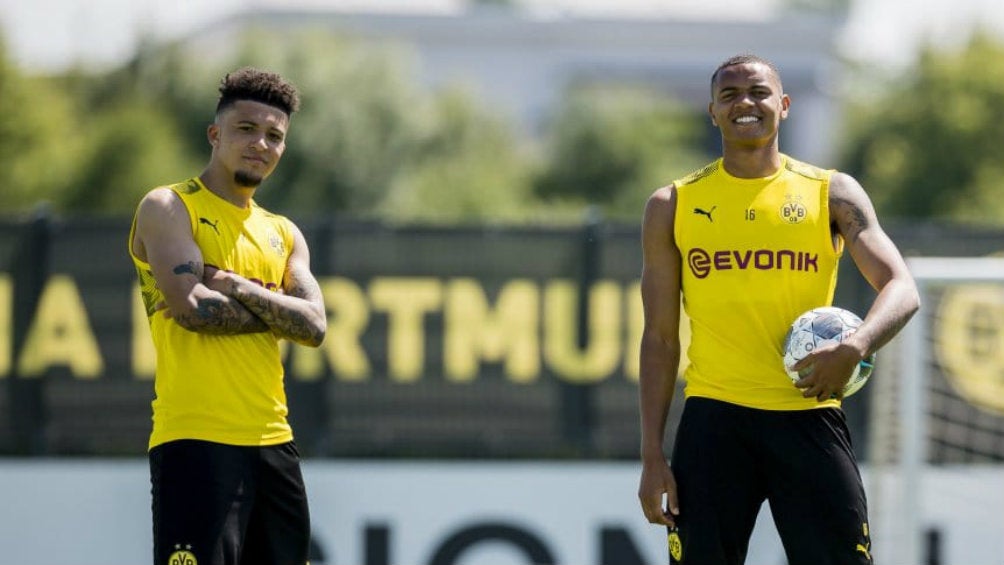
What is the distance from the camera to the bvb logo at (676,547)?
4883 mm

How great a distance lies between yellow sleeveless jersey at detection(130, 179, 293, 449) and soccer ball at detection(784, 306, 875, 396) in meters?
1.70

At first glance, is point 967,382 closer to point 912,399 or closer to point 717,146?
point 912,399

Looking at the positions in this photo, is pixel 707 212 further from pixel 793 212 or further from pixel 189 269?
pixel 189 269

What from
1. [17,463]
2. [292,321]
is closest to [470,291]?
[17,463]

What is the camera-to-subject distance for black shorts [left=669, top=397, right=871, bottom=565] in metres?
4.78

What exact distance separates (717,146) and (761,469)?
4590 centimetres

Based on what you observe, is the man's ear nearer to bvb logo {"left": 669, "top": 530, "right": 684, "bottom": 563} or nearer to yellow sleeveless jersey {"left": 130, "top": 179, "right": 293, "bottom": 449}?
yellow sleeveless jersey {"left": 130, "top": 179, "right": 293, "bottom": 449}

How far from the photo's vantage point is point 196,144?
32781 mm

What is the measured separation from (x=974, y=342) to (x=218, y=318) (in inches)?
243

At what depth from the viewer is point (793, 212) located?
4891mm

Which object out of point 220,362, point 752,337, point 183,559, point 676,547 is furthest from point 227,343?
point 752,337

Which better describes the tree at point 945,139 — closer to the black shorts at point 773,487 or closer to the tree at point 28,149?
the tree at point 28,149

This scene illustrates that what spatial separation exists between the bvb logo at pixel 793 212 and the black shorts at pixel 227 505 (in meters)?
1.79

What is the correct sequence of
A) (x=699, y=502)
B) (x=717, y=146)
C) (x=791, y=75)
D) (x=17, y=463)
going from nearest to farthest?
(x=699, y=502)
(x=17, y=463)
(x=717, y=146)
(x=791, y=75)
